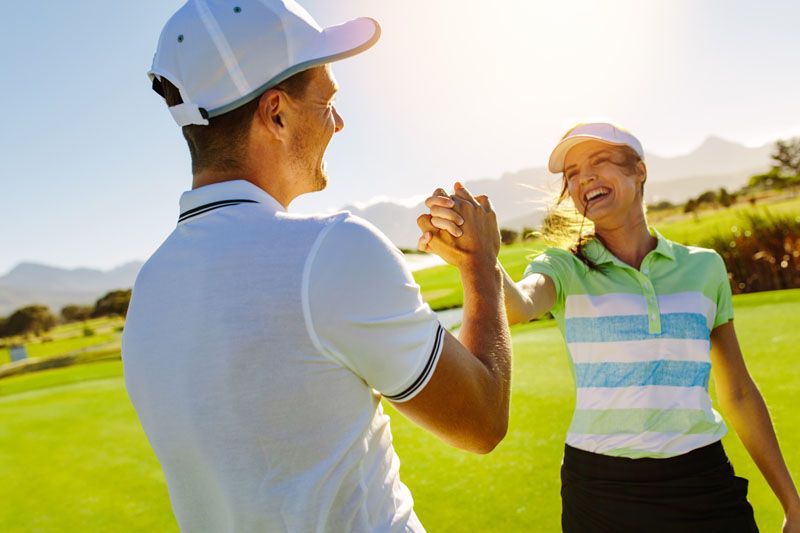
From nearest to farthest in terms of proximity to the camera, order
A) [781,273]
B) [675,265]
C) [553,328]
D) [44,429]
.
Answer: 1. [675,265]
2. [44,429]
3. [553,328]
4. [781,273]

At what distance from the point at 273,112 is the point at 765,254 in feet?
32.8

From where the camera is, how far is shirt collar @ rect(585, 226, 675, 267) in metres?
1.99

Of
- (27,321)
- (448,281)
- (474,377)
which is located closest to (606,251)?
(474,377)

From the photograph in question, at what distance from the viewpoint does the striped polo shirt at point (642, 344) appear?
70.0 inches

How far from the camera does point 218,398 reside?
92 centimetres

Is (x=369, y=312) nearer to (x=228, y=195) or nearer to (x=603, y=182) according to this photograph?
(x=228, y=195)

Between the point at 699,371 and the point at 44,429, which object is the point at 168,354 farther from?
the point at 44,429

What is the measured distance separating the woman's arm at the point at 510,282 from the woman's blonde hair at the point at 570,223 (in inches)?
9.1

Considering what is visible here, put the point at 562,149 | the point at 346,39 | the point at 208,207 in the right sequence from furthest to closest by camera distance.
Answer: the point at 562,149 < the point at 346,39 < the point at 208,207

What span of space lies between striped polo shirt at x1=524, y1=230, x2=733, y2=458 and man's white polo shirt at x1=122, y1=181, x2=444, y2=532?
3.40ft

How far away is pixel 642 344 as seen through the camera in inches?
72.7

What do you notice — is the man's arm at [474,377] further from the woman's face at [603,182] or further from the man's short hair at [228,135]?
the woman's face at [603,182]

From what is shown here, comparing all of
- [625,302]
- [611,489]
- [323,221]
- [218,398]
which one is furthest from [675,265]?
[218,398]

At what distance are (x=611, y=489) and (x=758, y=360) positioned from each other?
335 centimetres
